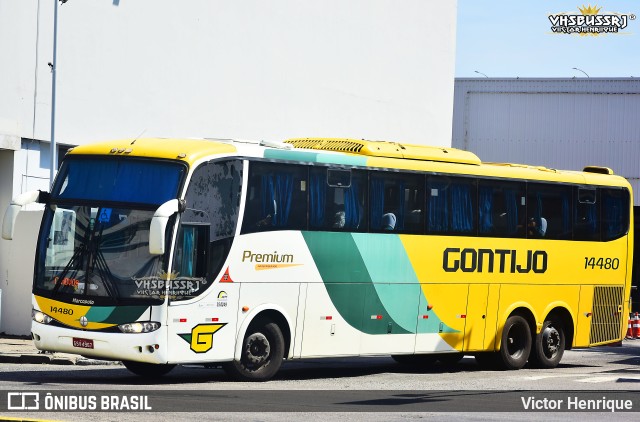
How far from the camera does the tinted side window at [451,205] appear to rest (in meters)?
22.1

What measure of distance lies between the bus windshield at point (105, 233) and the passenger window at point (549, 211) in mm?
8495

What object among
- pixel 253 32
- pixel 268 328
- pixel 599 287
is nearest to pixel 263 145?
pixel 268 328

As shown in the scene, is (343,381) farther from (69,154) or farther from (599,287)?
(599,287)

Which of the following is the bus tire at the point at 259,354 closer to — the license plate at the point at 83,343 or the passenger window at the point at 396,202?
the license plate at the point at 83,343

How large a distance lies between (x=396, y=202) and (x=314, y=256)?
2.18 meters

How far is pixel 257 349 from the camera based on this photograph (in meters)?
19.2

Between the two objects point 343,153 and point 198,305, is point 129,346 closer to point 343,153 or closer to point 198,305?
point 198,305

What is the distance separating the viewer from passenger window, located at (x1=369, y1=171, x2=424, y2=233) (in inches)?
827

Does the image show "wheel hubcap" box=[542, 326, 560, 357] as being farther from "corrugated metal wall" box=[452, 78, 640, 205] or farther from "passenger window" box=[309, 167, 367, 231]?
"corrugated metal wall" box=[452, 78, 640, 205]

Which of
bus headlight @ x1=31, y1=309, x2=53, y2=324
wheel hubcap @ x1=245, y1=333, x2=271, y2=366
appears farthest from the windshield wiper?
wheel hubcap @ x1=245, y1=333, x2=271, y2=366

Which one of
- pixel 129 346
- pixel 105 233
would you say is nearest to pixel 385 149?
pixel 105 233

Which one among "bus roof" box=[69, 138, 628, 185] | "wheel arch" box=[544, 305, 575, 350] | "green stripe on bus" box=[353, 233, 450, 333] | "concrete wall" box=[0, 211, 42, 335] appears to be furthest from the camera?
"concrete wall" box=[0, 211, 42, 335]

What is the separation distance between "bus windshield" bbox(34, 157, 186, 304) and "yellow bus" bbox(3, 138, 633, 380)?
22 mm

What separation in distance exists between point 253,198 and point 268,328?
2006 millimetres
